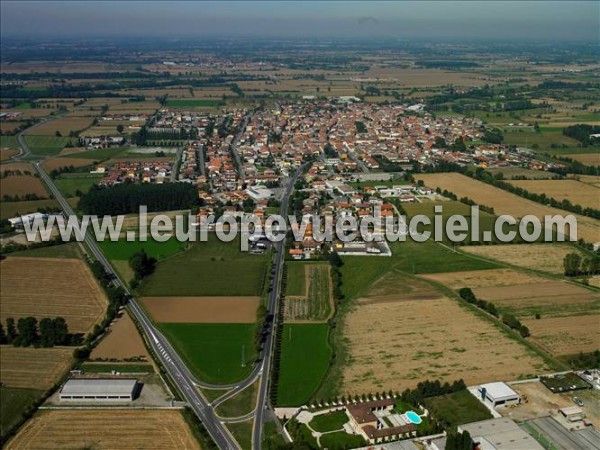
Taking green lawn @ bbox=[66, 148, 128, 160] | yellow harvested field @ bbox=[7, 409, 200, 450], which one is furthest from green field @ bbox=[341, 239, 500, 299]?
green lawn @ bbox=[66, 148, 128, 160]

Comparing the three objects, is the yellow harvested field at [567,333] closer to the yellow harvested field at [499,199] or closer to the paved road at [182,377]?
the yellow harvested field at [499,199]

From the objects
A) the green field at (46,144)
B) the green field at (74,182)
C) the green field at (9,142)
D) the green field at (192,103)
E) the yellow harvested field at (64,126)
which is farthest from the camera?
the green field at (192,103)

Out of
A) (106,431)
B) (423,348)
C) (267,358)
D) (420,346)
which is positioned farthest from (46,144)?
(423,348)

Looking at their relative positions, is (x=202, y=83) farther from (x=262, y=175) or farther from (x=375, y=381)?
(x=375, y=381)

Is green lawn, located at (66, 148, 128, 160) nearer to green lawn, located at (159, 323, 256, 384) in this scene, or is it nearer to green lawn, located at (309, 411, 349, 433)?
green lawn, located at (159, 323, 256, 384)

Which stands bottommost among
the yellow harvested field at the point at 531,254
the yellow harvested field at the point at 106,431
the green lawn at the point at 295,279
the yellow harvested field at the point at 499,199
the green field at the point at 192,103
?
the yellow harvested field at the point at 106,431

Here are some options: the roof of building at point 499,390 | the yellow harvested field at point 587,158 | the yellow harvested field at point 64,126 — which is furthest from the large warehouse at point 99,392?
the yellow harvested field at point 64,126
